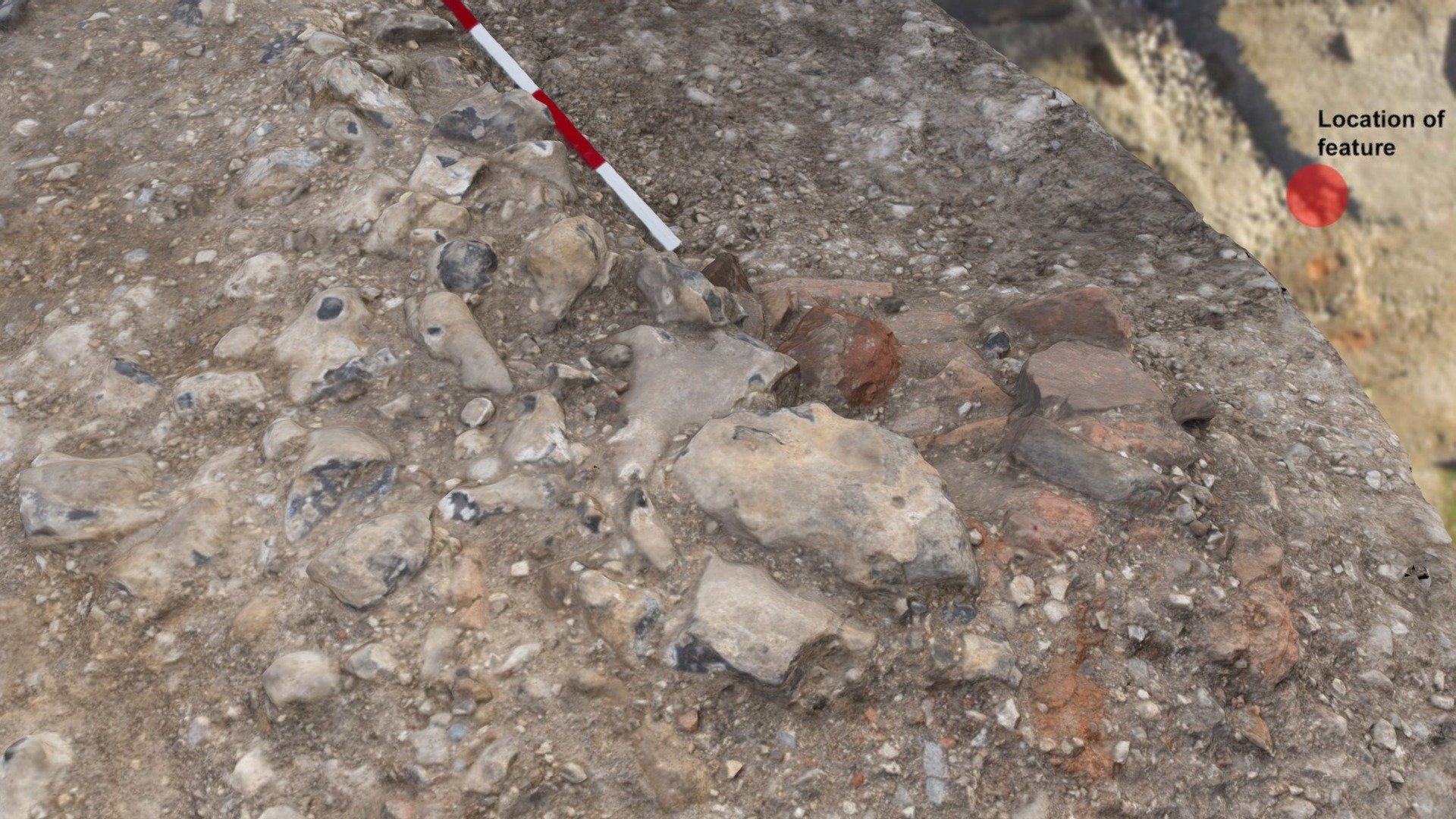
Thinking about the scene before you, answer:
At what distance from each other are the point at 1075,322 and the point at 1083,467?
65cm

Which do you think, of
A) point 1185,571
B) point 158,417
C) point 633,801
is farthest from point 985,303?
point 158,417

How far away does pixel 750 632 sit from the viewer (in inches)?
70.4

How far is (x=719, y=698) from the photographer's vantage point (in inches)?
71.1

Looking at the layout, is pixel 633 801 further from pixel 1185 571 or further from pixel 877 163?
pixel 877 163

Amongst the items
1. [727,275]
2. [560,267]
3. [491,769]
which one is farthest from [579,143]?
[491,769]

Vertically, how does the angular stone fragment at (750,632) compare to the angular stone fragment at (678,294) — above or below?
below

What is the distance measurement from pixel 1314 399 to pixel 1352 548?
518mm

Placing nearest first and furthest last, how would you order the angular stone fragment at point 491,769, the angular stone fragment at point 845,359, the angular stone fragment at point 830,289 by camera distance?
the angular stone fragment at point 491,769, the angular stone fragment at point 845,359, the angular stone fragment at point 830,289

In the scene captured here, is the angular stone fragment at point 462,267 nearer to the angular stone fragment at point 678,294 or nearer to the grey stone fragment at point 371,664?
the angular stone fragment at point 678,294

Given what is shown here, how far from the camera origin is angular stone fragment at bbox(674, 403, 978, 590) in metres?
1.90

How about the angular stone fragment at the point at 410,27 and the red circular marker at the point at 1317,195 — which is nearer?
the red circular marker at the point at 1317,195

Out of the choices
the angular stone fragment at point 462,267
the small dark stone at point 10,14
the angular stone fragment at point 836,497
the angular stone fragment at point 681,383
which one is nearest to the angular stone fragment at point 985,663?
the angular stone fragment at point 836,497

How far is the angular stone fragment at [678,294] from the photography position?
233 cm

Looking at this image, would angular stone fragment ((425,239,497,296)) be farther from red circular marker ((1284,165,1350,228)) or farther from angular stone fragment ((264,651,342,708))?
red circular marker ((1284,165,1350,228))
